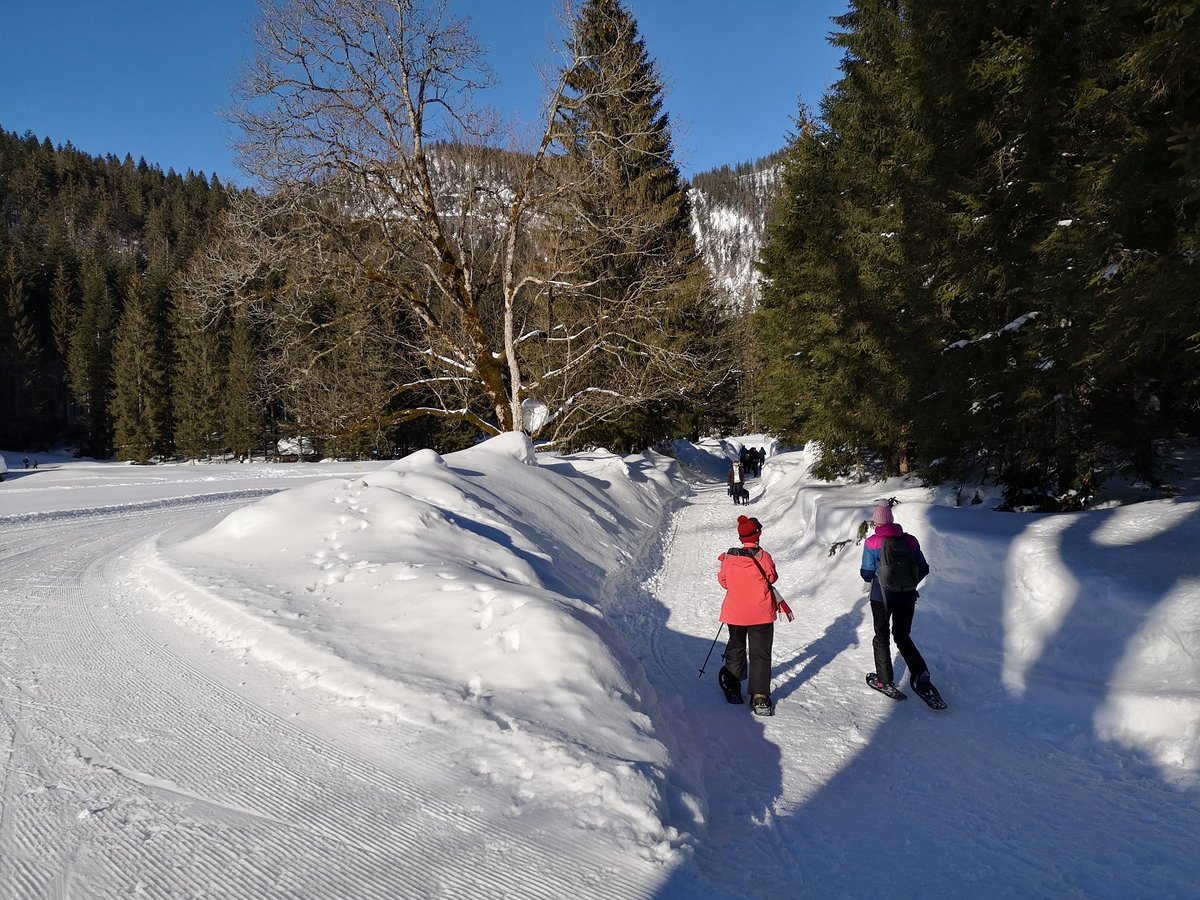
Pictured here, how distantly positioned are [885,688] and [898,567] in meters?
1.06

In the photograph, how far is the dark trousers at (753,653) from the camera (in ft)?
17.3

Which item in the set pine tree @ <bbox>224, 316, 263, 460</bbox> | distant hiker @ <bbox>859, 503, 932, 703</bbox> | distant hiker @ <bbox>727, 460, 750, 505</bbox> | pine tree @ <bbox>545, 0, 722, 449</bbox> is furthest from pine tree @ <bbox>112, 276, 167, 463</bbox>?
distant hiker @ <bbox>859, 503, 932, 703</bbox>

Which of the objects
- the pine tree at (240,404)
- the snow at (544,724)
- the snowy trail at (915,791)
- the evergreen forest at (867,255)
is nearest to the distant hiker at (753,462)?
the evergreen forest at (867,255)

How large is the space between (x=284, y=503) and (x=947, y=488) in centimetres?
1169

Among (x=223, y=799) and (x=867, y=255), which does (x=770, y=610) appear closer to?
(x=223, y=799)

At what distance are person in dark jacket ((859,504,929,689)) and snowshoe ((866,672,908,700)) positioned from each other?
0.02 m

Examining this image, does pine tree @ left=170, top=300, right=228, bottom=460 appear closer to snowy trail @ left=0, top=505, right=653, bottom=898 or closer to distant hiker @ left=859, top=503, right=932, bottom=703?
snowy trail @ left=0, top=505, right=653, bottom=898

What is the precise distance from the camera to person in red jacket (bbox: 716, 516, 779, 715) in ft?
17.4

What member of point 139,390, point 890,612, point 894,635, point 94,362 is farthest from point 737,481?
point 94,362

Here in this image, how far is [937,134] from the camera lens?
10.3 m

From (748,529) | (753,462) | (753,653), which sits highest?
(748,529)

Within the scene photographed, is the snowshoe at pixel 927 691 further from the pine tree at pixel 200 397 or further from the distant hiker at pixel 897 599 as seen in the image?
the pine tree at pixel 200 397

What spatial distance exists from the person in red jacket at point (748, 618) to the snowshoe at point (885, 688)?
112 cm

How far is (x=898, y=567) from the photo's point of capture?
5.66 meters
